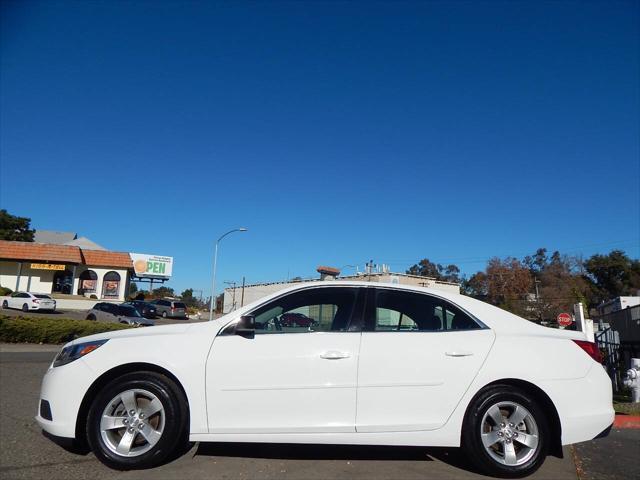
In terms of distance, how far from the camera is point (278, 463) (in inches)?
140

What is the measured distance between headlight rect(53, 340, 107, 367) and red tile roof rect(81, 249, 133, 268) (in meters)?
39.8

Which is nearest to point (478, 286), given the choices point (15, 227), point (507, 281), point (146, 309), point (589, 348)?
point (507, 281)

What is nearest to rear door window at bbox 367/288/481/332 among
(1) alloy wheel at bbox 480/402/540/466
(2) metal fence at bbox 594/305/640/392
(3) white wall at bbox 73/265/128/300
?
(1) alloy wheel at bbox 480/402/540/466

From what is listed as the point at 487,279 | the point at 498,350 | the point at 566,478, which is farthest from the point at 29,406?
the point at 487,279

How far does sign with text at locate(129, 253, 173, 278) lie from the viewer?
49531mm

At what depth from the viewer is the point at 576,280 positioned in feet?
238

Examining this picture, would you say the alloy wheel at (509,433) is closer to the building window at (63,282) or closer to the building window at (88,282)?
the building window at (88,282)

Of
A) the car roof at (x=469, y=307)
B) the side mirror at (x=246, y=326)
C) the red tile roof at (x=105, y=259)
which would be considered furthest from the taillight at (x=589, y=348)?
the red tile roof at (x=105, y=259)

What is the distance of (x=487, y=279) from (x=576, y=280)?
1370cm

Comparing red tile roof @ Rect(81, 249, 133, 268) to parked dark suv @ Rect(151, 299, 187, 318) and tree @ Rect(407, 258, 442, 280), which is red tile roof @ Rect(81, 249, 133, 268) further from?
tree @ Rect(407, 258, 442, 280)

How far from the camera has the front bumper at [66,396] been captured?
11.3ft

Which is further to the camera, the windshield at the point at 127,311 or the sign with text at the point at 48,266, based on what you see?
the sign with text at the point at 48,266

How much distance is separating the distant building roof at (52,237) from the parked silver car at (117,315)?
130 feet

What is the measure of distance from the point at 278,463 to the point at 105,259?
4130 cm
